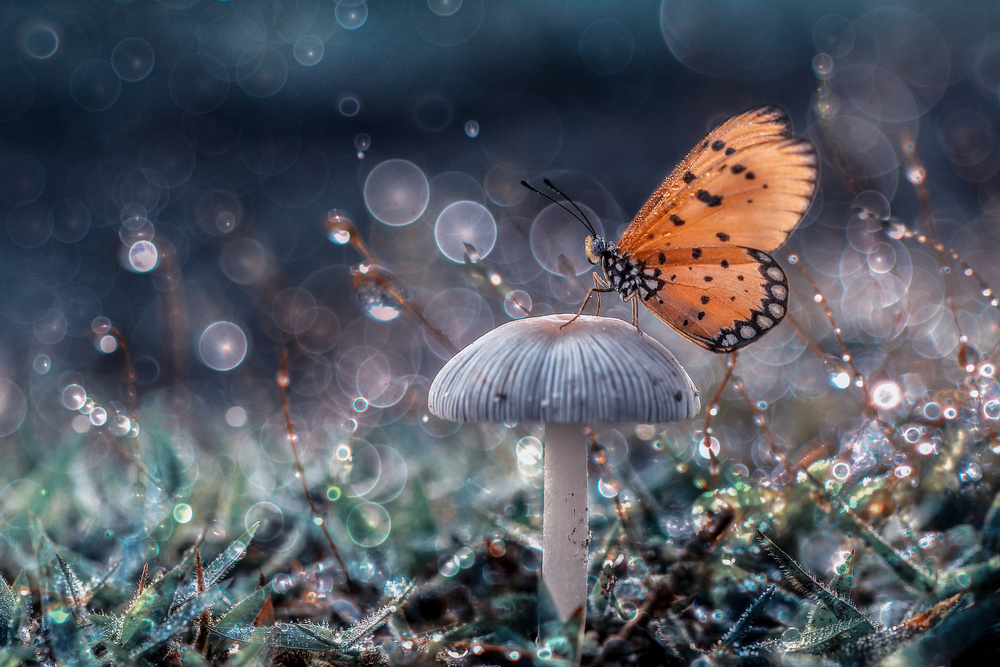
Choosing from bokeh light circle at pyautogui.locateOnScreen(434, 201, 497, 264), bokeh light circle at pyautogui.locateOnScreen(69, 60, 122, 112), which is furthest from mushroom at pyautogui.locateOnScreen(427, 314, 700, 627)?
bokeh light circle at pyautogui.locateOnScreen(69, 60, 122, 112)

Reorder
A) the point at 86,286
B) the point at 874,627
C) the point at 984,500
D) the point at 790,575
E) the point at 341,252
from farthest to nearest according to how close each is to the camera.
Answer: the point at 341,252, the point at 86,286, the point at 984,500, the point at 790,575, the point at 874,627

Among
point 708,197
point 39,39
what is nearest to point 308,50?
point 39,39

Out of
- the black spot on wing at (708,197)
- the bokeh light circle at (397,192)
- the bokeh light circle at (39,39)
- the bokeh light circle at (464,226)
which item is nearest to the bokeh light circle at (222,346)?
the bokeh light circle at (397,192)

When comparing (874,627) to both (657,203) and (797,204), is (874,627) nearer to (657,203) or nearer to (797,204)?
(797,204)

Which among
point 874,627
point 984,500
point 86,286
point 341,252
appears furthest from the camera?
point 341,252

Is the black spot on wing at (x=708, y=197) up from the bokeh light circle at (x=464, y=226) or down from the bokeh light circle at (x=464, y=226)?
up

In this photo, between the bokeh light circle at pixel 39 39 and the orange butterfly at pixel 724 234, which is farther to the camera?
the bokeh light circle at pixel 39 39

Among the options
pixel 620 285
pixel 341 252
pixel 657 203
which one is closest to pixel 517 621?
pixel 620 285

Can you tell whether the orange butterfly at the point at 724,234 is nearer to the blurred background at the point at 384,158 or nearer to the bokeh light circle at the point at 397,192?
the blurred background at the point at 384,158
